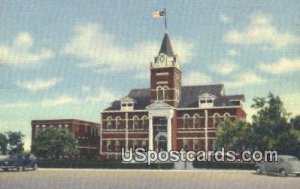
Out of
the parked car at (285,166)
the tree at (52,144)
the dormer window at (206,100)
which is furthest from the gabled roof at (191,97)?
the parked car at (285,166)

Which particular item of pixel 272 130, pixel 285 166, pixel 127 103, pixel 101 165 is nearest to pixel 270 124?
pixel 272 130

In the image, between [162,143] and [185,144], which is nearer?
[185,144]

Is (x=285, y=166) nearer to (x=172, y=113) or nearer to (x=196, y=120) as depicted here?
(x=196, y=120)

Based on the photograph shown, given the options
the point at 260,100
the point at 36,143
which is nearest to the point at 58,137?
the point at 36,143

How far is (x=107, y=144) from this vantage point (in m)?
48.8

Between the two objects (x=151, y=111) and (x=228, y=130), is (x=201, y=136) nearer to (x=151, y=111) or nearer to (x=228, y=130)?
(x=151, y=111)

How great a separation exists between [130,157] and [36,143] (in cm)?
831

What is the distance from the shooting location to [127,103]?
4878 centimetres

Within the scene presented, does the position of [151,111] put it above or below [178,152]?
above

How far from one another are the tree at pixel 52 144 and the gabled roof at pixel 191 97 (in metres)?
8.20

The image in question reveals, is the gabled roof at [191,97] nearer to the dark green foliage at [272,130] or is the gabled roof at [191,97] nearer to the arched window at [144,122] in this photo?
the arched window at [144,122]

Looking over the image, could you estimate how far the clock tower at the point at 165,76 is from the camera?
4531cm

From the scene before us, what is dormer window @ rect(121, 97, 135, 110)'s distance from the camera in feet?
159

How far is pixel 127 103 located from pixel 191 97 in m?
6.64
